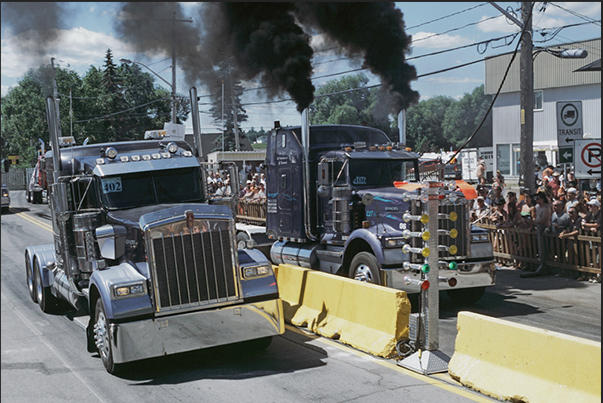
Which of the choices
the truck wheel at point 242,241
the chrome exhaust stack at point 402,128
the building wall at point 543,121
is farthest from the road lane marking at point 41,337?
the building wall at point 543,121

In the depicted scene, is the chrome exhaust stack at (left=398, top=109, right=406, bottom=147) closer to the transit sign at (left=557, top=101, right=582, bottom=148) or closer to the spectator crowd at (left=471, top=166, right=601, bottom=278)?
the spectator crowd at (left=471, top=166, right=601, bottom=278)

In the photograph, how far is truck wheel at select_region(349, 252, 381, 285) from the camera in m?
10.3

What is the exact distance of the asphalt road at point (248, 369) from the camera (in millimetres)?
6737

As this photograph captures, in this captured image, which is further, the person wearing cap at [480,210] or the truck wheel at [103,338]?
the person wearing cap at [480,210]

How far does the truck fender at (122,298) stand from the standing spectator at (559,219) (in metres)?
9.43

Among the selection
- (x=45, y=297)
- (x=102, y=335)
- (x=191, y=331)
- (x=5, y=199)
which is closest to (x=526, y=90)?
(x=191, y=331)

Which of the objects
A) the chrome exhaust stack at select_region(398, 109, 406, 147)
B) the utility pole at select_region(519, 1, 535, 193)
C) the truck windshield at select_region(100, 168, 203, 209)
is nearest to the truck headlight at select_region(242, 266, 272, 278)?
the truck windshield at select_region(100, 168, 203, 209)

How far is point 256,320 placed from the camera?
7734mm

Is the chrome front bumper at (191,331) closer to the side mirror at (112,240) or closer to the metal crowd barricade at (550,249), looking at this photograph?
the side mirror at (112,240)

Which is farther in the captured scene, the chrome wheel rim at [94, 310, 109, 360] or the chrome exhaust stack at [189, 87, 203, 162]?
the chrome exhaust stack at [189, 87, 203, 162]

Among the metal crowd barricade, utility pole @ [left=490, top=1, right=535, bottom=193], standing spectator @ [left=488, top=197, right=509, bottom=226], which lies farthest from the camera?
utility pole @ [left=490, top=1, right=535, bottom=193]

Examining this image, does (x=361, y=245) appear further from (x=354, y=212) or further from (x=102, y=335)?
(x=102, y=335)

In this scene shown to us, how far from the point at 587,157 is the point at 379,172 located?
4586 mm

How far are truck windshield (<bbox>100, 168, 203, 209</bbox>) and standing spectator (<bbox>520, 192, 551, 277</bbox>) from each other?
7821mm
